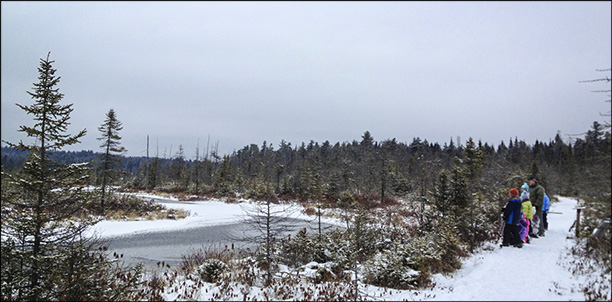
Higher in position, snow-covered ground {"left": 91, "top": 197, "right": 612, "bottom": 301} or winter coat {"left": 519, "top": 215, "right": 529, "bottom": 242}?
winter coat {"left": 519, "top": 215, "right": 529, "bottom": 242}

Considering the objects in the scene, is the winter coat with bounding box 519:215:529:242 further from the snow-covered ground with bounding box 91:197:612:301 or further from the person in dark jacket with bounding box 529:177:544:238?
the person in dark jacket with bounding box 529:177:544:238

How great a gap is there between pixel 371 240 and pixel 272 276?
4843 millimetres

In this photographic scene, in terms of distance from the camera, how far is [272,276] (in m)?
7.90

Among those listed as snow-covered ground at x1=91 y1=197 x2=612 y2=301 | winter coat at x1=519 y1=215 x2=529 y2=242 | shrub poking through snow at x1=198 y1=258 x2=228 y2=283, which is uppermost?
winter coat at x1=519 y1=215 x2=529 y2=242

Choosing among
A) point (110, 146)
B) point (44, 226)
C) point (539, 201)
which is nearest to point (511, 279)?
point (539, 201)

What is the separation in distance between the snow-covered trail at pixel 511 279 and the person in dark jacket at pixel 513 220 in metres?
0.37

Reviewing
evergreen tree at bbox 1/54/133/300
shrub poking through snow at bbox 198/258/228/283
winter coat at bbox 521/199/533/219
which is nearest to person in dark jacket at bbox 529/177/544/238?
winter coat at bbox 521/199/533/219

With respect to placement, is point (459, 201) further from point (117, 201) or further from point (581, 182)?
point (117, 201)

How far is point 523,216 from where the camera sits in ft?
32.6

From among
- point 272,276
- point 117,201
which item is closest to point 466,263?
point 272,276

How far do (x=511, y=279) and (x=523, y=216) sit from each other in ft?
14.4

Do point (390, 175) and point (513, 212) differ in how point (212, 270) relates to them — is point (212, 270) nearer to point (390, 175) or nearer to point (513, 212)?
point (513, 212)

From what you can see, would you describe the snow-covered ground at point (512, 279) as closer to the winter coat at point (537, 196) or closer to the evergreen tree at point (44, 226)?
the winter coat at point (537, 196)

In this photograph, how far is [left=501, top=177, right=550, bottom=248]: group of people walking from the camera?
935 cm
